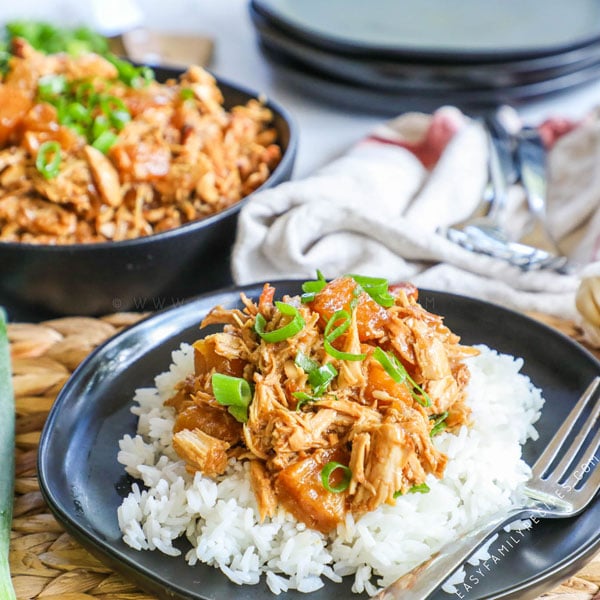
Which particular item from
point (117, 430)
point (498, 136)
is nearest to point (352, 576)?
point (117, 430)

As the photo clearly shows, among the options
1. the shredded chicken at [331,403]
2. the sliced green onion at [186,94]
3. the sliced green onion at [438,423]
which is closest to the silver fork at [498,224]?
the shredded chicken at [331,403]

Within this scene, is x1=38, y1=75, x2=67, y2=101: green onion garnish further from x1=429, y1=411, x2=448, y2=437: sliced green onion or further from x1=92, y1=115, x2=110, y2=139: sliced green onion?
x1=429, y1=411, x2=448, y2=437: sliced green onion

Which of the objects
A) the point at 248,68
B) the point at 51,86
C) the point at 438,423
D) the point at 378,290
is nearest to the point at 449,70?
the point at 248,68

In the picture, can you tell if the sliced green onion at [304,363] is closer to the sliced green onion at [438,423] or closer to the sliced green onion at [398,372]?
the sliced green onion at [398,372]

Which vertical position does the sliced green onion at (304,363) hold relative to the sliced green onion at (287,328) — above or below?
below

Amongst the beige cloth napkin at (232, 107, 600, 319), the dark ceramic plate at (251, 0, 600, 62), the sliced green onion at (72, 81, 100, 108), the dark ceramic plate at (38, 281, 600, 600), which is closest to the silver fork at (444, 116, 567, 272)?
the beige cloth napkin at (232, 107, 600, 319)

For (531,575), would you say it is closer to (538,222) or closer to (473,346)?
(473,346)
